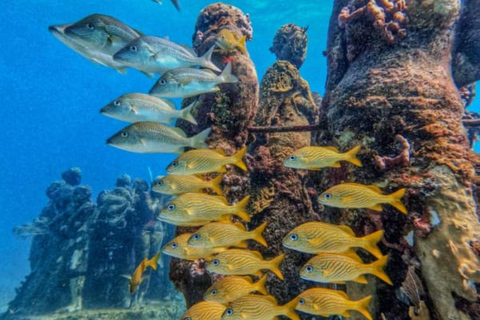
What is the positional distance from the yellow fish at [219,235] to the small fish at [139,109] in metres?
1.50

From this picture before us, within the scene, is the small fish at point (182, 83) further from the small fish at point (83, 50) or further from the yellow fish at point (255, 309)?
the yellow fish at point (255, 309)

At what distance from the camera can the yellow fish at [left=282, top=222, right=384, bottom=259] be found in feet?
8.38

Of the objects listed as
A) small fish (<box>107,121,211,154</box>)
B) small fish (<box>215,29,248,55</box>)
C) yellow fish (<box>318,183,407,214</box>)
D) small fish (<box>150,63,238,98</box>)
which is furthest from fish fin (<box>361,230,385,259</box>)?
small fish (<box>215,29,248,55</box>)

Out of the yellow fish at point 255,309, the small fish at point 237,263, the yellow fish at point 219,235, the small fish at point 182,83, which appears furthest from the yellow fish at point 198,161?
the yellow fish at point 255,309

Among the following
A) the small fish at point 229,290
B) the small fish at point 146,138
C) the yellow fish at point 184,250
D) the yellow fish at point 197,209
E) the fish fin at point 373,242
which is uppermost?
the small fish at point 146,138

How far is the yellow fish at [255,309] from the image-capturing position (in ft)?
8.57

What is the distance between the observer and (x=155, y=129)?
323 centimetres

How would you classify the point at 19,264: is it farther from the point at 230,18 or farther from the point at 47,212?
the point at 230,18

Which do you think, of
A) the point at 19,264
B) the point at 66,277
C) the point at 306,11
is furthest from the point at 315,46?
the point at 19,264

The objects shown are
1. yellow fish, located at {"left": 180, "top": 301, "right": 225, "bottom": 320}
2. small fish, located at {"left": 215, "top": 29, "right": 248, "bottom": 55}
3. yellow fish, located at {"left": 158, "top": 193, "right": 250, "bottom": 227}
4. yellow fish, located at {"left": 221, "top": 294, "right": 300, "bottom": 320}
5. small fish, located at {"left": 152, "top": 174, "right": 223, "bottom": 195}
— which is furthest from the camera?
small fish, located at {"left": 215, "top": 29, "right": 248, "bottom": 55}

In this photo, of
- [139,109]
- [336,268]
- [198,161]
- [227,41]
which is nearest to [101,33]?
[139,109]

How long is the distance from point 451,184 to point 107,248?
10562 millimetres

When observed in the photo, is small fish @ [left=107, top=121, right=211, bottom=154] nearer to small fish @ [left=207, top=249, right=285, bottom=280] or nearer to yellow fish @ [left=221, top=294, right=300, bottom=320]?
small fish @ [left=207, top=249, right=285, bottom=280]

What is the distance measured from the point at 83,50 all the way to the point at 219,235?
2.57 meters
